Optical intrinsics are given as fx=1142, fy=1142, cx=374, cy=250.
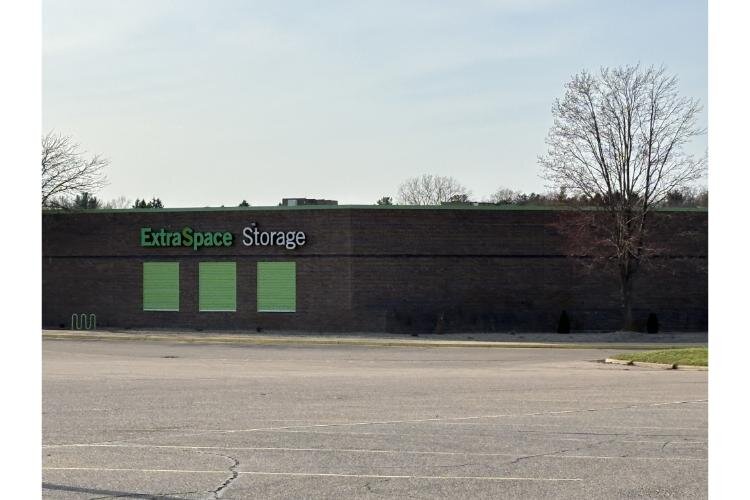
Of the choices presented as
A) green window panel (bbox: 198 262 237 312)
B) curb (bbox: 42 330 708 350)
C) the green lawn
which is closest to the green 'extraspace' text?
green window panel (bbox: 198 262 237 312)

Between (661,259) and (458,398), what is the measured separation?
31.1 metres

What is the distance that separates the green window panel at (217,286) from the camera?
51156 millimetres

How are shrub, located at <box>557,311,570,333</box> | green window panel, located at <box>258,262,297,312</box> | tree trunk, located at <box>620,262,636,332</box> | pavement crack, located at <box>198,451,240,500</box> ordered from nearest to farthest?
pavement crack, located at <box>198,451,240,500</box>, tree trunk, located at <box>620,262,636,332</box>, shrub, located at <box>557,311,570,333</box>, green window panel, located at <box>258,262,297,312</box>

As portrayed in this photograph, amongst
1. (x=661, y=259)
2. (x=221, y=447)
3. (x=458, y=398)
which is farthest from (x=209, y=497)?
(x=661, y=259)

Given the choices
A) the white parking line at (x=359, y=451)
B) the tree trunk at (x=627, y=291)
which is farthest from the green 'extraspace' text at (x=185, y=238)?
the white parking line at (x=359, y=451)

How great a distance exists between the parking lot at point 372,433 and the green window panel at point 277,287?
19.2 m

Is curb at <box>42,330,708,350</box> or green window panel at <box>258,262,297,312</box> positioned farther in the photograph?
green window panel at <box>258,262,297,312</box>

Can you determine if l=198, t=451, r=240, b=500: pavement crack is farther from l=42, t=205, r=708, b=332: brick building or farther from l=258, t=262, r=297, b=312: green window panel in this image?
l=258, t=262, r=297, b=312: green window panel

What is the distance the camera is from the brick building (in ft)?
162

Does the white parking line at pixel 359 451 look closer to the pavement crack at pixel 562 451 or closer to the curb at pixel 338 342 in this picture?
the pavement crack at pixel 562 451

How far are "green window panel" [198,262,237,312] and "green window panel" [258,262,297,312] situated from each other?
130 cm

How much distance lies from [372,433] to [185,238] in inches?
1438

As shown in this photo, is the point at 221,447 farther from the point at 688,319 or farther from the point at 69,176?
the point at 69,176

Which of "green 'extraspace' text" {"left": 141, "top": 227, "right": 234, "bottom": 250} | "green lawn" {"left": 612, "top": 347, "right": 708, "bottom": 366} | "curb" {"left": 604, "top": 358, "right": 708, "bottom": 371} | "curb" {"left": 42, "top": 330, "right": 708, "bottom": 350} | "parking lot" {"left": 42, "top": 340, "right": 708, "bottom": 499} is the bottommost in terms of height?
"curb" {"left": 42, "top": 330, "right": 708, "bottom": 350}
